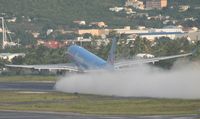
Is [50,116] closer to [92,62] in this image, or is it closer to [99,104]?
[99,104]

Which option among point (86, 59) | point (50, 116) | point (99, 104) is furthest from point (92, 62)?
point (50, 116)

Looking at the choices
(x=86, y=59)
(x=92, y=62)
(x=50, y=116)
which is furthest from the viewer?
(x=86, y=59)

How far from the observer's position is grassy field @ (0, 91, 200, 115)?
323ft

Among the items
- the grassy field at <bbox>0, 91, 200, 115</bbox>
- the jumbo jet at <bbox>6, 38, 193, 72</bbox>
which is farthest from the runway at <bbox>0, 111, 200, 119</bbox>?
the jumbo jet at <bbox>6, 38, 193, 72</bbox>

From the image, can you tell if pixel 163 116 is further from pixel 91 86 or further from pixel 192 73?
pixel 91 86

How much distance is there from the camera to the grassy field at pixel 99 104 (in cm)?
9856

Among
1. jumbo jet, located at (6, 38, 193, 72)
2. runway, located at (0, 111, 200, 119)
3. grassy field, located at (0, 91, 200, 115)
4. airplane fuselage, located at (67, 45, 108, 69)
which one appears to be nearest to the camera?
runway, located at (0, 111, 200, 119)

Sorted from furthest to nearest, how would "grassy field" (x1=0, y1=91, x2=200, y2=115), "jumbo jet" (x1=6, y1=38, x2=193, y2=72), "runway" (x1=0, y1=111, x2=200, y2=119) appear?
"jumbo jet" (x1=6, y1=38, x2=193, y2=72) → "grassy field" (x1=0, y1=91, x2=200, y2=115) → "runway" (x1=0, y1=111, x2=200, y2=119)

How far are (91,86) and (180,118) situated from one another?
50.5 metres

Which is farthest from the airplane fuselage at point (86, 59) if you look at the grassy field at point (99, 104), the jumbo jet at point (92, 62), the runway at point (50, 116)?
the runway at point (50, 116)

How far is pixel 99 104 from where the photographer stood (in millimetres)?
110188

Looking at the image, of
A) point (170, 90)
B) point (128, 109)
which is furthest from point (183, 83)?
point (128, 109)

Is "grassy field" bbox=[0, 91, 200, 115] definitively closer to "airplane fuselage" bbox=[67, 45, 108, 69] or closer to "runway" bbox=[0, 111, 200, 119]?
"runway" bbox=[0, 111, 200, 119]

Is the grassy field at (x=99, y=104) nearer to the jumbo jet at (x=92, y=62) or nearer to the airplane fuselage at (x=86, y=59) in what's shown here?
the jumbo jet at (x=92, y=62)
